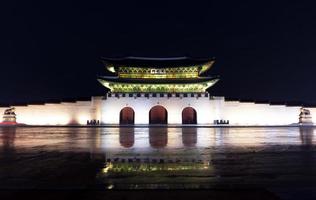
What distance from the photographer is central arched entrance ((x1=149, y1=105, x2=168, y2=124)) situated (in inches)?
1377

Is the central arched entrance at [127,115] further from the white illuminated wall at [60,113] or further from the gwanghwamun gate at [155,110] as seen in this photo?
the white illuminated wall at [60,113]

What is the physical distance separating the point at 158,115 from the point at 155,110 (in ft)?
2.65

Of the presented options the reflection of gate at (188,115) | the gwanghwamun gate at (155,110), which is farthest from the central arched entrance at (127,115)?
the reflection of gate at (188,115)

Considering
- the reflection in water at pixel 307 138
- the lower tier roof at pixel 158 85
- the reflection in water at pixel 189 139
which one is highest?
the lower tier roof at pixel 158 85

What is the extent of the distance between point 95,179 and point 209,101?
3061cm

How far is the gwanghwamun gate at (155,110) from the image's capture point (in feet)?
110

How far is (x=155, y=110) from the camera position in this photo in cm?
3516

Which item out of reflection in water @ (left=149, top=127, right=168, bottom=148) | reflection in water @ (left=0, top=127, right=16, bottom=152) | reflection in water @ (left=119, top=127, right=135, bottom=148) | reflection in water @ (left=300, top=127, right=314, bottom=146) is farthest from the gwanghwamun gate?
reflection in water @ (left=149, top=127, right=168, bottom=148)

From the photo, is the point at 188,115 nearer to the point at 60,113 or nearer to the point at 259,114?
the point at 259,114

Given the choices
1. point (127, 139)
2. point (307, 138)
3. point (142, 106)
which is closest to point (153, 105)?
point (142, 106)

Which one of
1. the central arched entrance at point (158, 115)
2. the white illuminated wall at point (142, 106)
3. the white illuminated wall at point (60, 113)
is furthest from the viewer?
the central arched entrance at point (158, 115)

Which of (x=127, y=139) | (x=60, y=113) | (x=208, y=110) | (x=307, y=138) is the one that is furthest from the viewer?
(x=208, y=110)

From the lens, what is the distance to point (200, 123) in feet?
112

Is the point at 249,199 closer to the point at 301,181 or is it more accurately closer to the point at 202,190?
the point at 202,190
